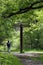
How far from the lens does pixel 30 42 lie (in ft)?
89.0

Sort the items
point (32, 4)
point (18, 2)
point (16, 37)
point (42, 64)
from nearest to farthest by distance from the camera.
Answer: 1. point (32, 4)
2. point (18, 2)
3. point (42, 64)
4. point (16, 37)

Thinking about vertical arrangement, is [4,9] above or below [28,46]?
above

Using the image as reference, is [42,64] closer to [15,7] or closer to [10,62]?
[15,7]

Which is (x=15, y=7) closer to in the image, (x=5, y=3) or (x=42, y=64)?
(x=5, y=3)

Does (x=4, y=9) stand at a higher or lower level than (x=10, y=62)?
higher

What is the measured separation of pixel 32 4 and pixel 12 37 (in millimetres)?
20131

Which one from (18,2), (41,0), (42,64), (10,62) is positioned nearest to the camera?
(10,62)

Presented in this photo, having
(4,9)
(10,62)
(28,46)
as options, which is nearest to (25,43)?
(28,46)

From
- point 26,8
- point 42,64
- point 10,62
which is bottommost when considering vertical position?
point 42,64

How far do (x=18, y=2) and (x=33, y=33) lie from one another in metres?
16.8

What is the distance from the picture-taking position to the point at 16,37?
29484 millimetres

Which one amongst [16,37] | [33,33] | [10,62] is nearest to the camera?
[10,62]

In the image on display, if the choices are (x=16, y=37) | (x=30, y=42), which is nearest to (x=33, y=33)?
(x=30, y=42)

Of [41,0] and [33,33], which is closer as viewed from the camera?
[41,0]
